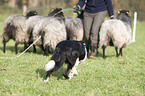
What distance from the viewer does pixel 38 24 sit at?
593 centimetres

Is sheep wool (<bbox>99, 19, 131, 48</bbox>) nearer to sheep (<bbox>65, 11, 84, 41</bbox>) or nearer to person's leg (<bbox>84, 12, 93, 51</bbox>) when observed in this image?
person's leg (<bbox>84, 12, 93, 51</bbox>)

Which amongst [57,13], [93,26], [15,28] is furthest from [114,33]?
[15,28]

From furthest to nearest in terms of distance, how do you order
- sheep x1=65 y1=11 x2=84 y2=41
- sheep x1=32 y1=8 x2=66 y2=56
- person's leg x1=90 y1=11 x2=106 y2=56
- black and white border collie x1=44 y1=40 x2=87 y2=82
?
sheep x1=65 y1=11 x2=84 y2=41
person's leg x1=90 y1=11 x2=106 y2=56
sheep x1=32 y1=8 x2=66 y2=56
black and white border collie x1=44 y1=40 x2=87 y2=82

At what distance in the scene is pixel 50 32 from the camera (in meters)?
5.64

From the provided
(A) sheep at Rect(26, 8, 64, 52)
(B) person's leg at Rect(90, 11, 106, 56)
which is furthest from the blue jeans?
(A) sheep at Rect(26, 8, 64, 52)

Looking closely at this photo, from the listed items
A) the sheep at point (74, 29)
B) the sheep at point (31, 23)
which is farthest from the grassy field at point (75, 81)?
the sheep at point (31, 23)

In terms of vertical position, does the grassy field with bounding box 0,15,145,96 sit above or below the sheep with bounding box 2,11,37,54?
below

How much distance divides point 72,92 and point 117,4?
24127 mm

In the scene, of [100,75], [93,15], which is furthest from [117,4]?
[100,75]

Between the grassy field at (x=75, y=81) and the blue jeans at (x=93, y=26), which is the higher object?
the blue jeans at (x=93, y=26)

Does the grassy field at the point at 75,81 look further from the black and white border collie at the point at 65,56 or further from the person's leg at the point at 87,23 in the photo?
the person's leg at the point at 87,23

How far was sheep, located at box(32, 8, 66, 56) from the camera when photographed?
18.6ft

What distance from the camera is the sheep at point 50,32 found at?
18.6 feet

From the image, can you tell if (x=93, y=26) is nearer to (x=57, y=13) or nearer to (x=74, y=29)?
(x=74, y=29)
